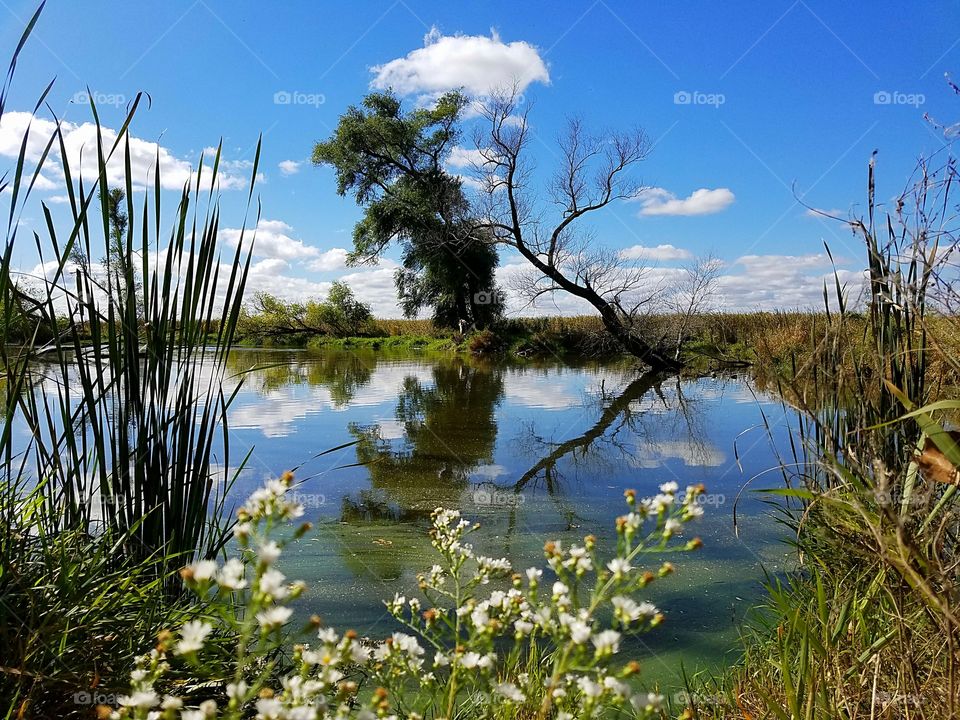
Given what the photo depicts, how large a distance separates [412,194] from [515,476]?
18.2m

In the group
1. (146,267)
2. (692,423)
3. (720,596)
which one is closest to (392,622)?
(720,596)

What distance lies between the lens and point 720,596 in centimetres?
284

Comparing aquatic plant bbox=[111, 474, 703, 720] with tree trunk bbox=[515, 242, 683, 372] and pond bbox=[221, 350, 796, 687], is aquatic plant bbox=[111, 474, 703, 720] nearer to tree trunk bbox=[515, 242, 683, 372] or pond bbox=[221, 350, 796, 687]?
pond bbox=[221, 350, 796, 687]

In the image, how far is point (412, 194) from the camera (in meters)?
21.9

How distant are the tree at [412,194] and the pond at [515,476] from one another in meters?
11.6

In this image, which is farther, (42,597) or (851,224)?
(851,224)

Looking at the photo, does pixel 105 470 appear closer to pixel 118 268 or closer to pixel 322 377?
pixel 118 268

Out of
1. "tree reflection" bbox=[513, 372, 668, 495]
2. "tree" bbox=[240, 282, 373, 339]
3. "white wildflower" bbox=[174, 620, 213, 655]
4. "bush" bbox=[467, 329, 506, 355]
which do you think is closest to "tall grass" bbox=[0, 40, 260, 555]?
"white wildflower" bbox=[174, 620, 213, 655]

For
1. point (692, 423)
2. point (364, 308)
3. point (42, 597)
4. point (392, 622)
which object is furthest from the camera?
point (364, 308)

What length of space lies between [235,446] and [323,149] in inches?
724

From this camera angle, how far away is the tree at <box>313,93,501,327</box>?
2141 cm

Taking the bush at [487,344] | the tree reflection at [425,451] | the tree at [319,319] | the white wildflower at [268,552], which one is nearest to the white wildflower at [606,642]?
the white wildflower at [268,552]

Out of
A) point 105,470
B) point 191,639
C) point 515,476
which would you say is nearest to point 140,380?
point 105,470

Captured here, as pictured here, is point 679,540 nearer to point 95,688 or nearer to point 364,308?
point 95,688
